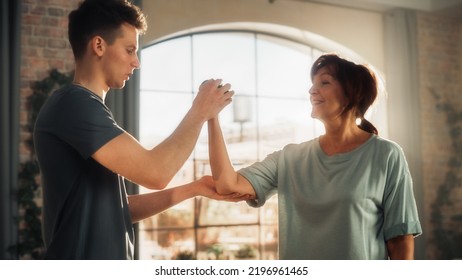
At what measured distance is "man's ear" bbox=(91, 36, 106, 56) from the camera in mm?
1429

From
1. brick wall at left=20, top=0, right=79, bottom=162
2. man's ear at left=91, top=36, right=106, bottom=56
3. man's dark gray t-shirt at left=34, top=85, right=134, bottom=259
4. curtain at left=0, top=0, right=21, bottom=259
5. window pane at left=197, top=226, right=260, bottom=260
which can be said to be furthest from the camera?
window pane at left=197, top=226, right=260, bottom=260

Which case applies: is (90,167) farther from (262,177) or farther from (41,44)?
(41,44)

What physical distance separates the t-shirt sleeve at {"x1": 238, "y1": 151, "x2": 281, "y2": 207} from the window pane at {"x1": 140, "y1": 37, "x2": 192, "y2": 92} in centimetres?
354

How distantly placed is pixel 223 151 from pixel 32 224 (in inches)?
93.3

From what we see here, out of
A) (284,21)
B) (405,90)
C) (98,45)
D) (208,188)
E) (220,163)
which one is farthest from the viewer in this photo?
(405,90)

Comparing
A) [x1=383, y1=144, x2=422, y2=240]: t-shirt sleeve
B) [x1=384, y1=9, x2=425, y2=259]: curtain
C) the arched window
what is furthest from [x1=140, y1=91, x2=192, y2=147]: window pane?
[x1=383, y1=144, x2=422, y2=240]: t-shirt sleeve

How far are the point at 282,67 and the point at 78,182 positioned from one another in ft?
15.4

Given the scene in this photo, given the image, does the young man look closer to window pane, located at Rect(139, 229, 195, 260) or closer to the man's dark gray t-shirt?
the man's dark gray t-shirt

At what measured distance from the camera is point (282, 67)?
584 centimetres

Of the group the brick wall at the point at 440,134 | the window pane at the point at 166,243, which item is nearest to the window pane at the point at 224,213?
the window pane at the point at 166,243

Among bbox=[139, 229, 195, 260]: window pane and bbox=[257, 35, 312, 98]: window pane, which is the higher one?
bbox=[257, 35, 312, 98]: window pane

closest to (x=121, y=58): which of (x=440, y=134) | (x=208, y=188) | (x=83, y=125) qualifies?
(x=83, y=125)

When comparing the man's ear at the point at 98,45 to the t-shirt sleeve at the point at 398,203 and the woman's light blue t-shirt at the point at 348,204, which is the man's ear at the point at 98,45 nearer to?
the woman's light blue t-shirt at the point at 348,204
